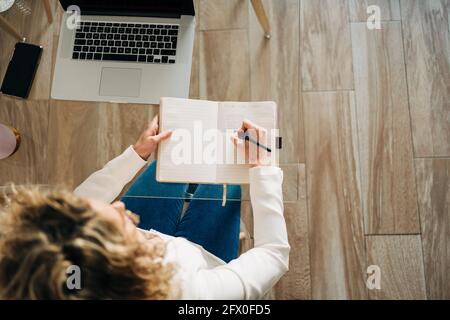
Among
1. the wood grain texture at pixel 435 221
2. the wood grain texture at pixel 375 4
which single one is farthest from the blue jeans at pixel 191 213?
the wood grain texture at pixel 375 4

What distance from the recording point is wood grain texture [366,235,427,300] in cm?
145

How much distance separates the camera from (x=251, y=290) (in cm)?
87

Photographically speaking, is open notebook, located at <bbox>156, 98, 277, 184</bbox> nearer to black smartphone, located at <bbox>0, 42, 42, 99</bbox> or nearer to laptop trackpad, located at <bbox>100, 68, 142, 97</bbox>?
laptop trackpad, located at <bbox>100, 68, 142, 97</bbox>

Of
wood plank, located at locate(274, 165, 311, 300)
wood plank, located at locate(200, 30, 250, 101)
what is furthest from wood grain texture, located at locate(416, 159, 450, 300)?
wood plank, located at locate(200, 30, 250, 101)

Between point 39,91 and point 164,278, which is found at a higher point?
point 39,91

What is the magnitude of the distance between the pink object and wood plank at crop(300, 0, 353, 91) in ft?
3.84

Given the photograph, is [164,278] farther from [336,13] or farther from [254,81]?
[336,13]

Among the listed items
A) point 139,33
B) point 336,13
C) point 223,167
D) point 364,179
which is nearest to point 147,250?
point 223,167

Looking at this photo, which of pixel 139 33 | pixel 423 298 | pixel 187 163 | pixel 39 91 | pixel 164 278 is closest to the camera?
pixel 164 278

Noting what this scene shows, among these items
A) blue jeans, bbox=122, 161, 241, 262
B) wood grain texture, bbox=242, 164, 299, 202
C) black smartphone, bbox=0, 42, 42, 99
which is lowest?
blue jeans, bbox=122, 161, 241, 262

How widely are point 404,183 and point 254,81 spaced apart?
0.73 metres

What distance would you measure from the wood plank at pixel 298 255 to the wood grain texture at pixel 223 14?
669 mm
